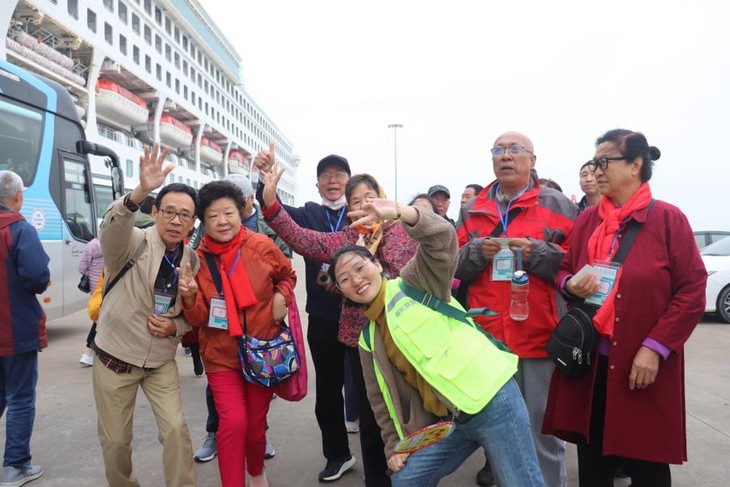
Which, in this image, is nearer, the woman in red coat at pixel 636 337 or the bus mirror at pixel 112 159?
the woman in red coat at pixel 636 337

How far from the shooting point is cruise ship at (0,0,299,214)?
27.0 metres

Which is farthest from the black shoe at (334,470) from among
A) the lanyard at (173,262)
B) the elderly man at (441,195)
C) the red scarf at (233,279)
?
the elderly man at (441,195)

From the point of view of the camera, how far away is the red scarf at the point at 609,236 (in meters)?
2.23

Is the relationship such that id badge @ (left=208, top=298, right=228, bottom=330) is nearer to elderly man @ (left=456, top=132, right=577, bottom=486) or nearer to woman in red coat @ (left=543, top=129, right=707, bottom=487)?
elderly man @ (left=456, top=132, right=577, bottom=486)

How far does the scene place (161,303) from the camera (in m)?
2.71

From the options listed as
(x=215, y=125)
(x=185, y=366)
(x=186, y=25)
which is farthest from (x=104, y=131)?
(x=185, y=366)

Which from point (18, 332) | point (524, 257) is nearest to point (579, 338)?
point (524, 257)

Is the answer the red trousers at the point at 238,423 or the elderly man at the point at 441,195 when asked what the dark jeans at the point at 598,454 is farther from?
the elderly man at the point at 441,195

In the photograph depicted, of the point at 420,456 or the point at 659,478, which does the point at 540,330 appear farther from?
the point at 420,456

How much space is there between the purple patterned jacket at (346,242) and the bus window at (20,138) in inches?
207

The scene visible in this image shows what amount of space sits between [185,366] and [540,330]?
4947 mm

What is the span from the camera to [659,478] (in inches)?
84.7

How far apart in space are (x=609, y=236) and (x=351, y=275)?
1307mm

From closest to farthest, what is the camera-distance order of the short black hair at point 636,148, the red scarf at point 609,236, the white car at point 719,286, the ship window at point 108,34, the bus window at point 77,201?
the red scarf at point 609,236 → the short black hair at point 636,148 → the bus window at point 77,201 → the white car at point 719,286 → the ship window at point 108,34
